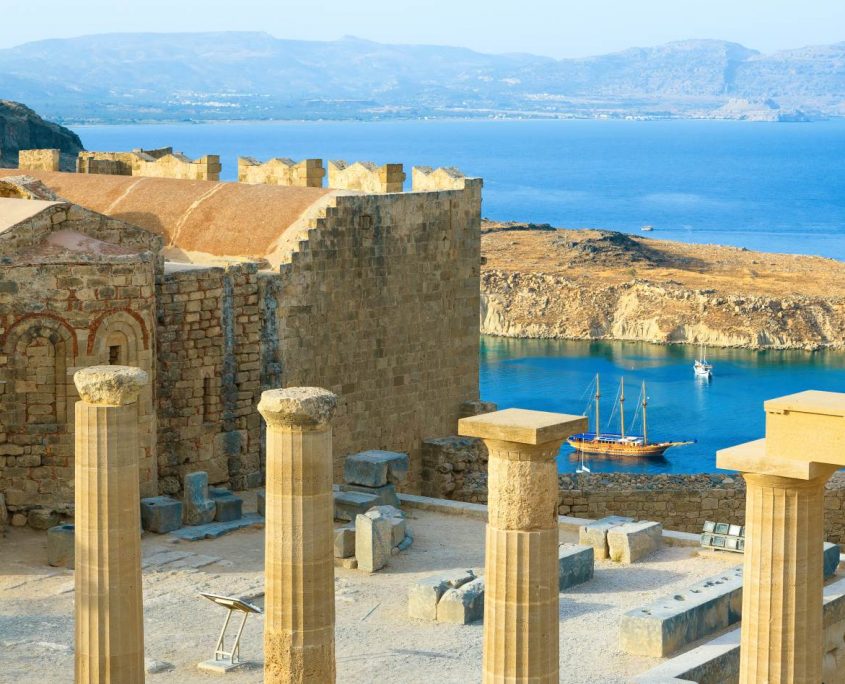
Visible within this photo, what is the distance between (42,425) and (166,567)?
2.47 m

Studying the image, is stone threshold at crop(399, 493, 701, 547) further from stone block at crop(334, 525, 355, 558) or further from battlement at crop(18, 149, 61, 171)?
battlement at crop(18, 149, 61, 171)

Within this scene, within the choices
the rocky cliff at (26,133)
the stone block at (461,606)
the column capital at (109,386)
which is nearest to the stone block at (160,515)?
the stone block at (461,606)

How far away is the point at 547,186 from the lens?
184125mm

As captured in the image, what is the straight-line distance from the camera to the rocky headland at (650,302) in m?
67.9

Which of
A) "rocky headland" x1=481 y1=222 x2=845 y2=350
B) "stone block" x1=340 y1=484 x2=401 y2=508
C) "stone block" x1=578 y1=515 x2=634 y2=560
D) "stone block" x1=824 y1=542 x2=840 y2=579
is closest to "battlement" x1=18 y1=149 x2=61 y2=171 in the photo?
"stone block" x1=340 y1=484 x2=401 y2=508

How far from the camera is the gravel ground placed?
51.3 ft

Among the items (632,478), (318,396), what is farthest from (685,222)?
(318,396)

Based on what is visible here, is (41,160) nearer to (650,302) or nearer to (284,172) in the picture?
(284,172)

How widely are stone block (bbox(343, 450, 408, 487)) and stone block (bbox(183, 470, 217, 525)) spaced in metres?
2.00

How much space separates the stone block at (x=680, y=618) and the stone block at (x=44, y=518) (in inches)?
283

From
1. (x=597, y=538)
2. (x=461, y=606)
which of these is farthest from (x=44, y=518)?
(x=597, y=538)

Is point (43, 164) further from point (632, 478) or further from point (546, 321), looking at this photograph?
point (546, 321)

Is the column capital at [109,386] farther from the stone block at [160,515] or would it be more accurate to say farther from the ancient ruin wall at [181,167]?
A: the ancient ruin wall at [181,167]

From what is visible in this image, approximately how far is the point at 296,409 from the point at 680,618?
5.67m
